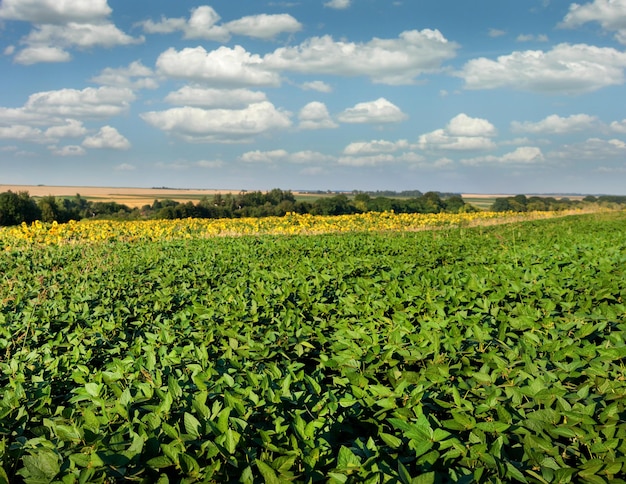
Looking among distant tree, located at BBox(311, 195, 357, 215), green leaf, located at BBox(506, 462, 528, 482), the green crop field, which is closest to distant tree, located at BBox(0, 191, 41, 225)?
distant tree, located at BBox(311, 195, 357, 215)

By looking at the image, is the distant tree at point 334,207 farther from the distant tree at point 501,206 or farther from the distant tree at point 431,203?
the distant tree at point 501,206

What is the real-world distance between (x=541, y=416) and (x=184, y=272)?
6.96m

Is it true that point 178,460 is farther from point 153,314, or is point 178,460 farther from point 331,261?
point 331,261

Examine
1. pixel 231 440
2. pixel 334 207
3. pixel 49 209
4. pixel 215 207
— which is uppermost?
pixel 334 207

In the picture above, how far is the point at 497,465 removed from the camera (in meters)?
1.84

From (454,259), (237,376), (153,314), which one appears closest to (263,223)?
(454,259)

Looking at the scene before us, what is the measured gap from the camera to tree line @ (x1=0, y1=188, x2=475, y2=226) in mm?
43688

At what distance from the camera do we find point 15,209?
42750 mm

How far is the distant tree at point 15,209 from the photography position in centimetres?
4238

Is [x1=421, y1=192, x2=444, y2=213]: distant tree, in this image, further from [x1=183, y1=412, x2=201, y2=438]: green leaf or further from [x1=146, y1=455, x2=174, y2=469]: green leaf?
[x1=146, y1=455, x2=174, y2=469]: green leaf

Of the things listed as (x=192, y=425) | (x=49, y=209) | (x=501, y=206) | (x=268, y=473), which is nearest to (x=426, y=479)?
(x=268, y=473)

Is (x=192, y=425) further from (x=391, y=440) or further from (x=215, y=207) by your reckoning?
(x=215, y=207)

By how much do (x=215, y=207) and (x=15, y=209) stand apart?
1854 cm

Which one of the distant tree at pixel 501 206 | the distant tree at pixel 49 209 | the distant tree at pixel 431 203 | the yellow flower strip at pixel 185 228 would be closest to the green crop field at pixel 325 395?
the yellow flower strip at pixel 185 228
